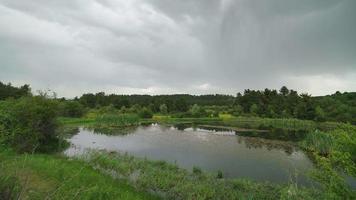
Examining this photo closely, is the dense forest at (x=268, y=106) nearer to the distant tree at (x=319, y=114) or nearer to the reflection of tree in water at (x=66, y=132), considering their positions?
the distant tree at (x=319, y=114)

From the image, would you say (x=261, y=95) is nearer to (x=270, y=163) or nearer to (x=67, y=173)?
(x=270, y=163)

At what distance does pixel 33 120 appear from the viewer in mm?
23938

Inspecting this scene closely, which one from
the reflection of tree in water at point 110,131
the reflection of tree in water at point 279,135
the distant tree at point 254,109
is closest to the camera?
the reflection of tree in water at point 279,135

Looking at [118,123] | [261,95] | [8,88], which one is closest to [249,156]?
[118,123]

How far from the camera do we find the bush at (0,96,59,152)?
855 inches

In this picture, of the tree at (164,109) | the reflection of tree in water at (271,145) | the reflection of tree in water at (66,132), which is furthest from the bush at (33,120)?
the tree at (164,109)

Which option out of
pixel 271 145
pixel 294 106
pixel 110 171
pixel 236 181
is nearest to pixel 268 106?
pixel 294 106

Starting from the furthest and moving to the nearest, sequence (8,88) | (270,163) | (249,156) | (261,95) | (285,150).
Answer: (261,95)
(8,88)
(285,150)
(249,156)
(270,163)

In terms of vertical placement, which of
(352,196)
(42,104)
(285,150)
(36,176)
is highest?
(42,104)

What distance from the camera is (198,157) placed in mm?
26031

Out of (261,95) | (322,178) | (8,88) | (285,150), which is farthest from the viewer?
(261,95)

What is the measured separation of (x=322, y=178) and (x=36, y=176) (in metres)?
11.2

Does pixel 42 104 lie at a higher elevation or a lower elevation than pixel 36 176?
higher

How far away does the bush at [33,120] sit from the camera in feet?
71.3
